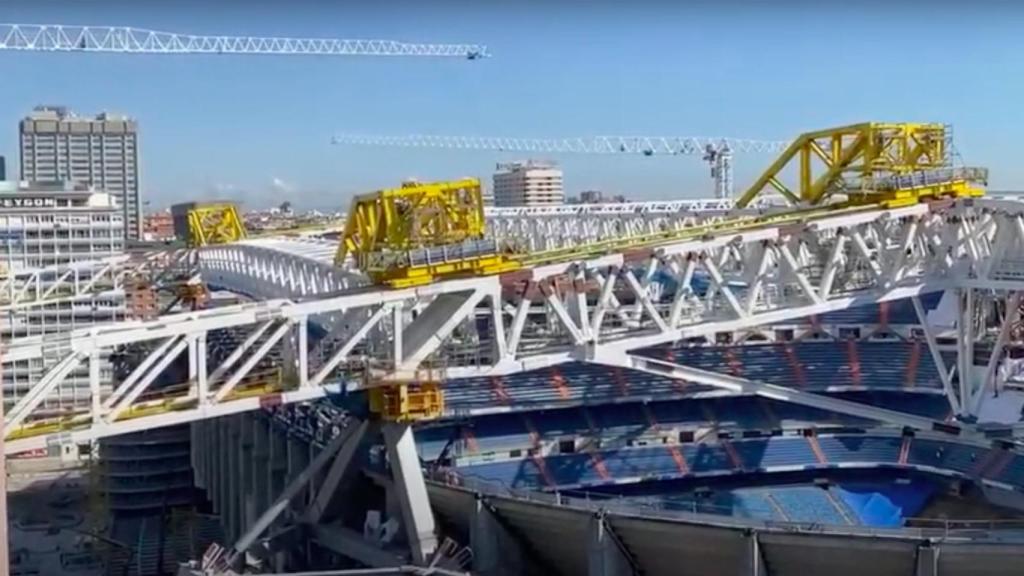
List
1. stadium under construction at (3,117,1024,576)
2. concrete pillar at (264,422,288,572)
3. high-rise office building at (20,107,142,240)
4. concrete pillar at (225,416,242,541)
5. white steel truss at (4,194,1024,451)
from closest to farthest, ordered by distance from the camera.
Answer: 1. white steel truss at (4,194,1024,451)
2. stadium under construction at (3,117,1024,576)
3. concrete pillar at (264,422,288,572)
4. concrete pillar at (225,416,242,541)
5. high-rise office building at (20,107,142,240)

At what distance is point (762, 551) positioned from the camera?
15633mm

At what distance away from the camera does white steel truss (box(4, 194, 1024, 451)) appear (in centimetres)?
Result: 1584

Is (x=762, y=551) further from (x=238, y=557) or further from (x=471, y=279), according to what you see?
(x=238, y=557)

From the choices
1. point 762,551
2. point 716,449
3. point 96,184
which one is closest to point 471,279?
point 762,551

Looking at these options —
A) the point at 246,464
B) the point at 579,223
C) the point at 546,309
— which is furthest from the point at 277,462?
the point at 579,223

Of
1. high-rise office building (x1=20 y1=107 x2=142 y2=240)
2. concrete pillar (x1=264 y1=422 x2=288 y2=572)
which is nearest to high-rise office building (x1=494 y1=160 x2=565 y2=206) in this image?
high-rise office building (x1=20 y1=107 x2=142 y2=240)

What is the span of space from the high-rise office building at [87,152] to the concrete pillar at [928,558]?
83572mm

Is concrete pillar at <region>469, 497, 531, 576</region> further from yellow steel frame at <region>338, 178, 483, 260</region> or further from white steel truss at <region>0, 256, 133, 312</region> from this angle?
white steel truss at <region>0, 256, 133, 312</region>

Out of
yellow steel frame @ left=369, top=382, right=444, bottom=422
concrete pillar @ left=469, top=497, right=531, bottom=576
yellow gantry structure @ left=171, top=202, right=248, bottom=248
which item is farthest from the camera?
yellow gantry structure @ left=171, top=202, right=248, bottom=248

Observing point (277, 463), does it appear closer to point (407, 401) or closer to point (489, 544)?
point (489, 544)

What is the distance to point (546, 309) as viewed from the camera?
19.8 m

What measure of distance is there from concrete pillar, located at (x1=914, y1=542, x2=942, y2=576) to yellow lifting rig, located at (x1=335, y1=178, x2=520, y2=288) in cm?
667

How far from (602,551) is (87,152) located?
287ft

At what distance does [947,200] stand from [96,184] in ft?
267
